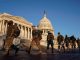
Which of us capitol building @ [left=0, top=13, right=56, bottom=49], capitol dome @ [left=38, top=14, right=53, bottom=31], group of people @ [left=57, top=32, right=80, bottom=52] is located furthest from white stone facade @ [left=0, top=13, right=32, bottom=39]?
capitol dome @ [left=38, top=14, right=53, bottom=31]

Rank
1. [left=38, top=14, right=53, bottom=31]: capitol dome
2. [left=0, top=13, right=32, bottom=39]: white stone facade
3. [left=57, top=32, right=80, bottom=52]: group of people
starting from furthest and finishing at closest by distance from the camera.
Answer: [left=38, top=14, right=53, bottom=31]: capitol dome < [left=0, top=13, right=32, bottom=39]: white stone facade < [left=57, top=32, right=80, bottom=52]: group of people

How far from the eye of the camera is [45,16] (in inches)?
5581

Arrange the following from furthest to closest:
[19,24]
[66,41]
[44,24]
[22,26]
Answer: [44,24]
[22,26]
[19,24]
[66,41]

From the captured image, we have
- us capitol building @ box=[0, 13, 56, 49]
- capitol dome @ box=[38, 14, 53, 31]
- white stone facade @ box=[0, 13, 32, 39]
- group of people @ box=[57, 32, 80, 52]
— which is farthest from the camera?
capitol dome @ box=[38, 14, 53, 31]

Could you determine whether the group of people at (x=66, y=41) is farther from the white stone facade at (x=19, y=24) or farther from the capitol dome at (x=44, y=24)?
the capitol dome at (x=44, y=24)

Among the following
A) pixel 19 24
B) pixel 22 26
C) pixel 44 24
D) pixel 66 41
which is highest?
pixel 44 24

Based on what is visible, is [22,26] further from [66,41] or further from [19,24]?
[66,41]

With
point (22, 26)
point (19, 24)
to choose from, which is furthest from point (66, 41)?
Result: point (22, 26)

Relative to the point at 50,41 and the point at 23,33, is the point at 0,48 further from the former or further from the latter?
the point at 23,33

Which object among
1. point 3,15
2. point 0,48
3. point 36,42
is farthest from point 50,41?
point 3,15

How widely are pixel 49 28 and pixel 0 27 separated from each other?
177 ft

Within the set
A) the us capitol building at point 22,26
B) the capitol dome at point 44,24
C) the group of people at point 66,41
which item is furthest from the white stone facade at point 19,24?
the capitol dome at point 44,24

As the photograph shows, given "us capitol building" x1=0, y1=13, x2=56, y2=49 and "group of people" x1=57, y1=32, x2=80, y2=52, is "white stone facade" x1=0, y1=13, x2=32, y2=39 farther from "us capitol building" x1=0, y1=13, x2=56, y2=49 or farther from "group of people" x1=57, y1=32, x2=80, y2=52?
"group of people" x1=57, y1=32, x2=80, y2=52

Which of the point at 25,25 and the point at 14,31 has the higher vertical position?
the point at 25,25
